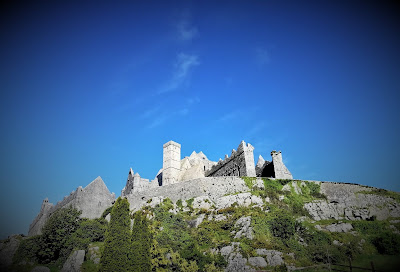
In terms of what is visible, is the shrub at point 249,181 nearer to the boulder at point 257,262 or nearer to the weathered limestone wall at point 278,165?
the weathered limestone wall at point 278,165

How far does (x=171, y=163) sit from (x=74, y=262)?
2920cm

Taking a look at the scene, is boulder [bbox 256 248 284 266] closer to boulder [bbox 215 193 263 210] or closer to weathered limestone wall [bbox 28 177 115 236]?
boulder [bbox 215 193 263 210]

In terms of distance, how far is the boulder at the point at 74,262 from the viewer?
2755 cm

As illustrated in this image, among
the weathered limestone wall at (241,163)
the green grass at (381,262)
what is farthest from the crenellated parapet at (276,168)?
the green grass at (381,262)

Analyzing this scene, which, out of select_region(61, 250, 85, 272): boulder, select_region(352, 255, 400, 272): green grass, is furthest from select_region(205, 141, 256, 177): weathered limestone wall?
select_region(61, 250, 85, 272): boulder

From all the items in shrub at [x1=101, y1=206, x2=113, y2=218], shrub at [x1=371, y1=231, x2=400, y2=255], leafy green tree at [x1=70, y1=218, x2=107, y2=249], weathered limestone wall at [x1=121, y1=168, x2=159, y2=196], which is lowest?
shrub at [x1=371, y1=231, x2=400, y2=255]

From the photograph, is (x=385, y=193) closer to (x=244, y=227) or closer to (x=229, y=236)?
(x=244, y=227)

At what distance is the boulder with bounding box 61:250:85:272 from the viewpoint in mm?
27547

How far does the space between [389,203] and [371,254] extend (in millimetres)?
11464

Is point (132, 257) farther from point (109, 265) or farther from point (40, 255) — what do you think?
point (40, 255)

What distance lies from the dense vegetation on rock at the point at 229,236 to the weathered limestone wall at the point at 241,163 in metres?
5.94

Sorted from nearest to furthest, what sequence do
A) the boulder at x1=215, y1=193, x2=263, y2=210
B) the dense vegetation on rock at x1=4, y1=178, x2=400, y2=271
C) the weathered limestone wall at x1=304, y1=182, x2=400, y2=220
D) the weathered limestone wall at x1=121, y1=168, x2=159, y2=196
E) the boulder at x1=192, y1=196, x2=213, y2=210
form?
the dense vegetation on rock at x1=4, y1=178, x2=400, y2=271
the weathered limestone wall at x1=304, y1=182, x2=400, y2=220
the boulder at x1=215, y1=193, x2=263, y2=210
the boulder at x1=192, y1=196, x2=213, y2=210
the weathered limestone wall at x1=121, y1=168, x2=159, y2=196

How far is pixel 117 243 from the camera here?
24250mm

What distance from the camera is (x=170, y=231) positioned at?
96.7ft
